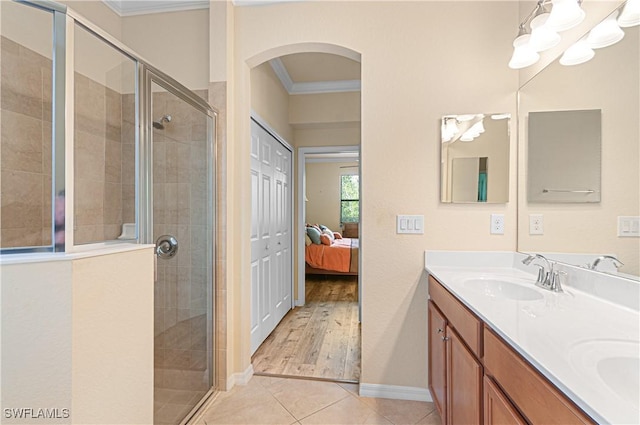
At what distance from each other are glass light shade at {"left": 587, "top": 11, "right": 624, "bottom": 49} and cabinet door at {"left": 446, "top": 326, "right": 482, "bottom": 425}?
54.1 inches

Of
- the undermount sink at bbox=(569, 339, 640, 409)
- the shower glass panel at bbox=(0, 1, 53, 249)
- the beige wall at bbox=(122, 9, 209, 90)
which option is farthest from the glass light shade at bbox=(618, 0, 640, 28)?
the shower glass panel at bbox=(0, 1, 53, 249)

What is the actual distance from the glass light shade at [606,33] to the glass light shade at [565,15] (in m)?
0.10

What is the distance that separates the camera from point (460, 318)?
4.23 ft

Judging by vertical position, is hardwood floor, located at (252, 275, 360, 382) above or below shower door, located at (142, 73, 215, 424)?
below

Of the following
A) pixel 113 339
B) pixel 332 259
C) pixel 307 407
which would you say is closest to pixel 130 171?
pixel 113 339

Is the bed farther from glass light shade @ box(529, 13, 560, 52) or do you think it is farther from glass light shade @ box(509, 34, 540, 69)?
glass light shade @ box(529, 13, 560, 52)

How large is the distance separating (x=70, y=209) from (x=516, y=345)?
4.66 ft

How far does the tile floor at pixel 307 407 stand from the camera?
178cm

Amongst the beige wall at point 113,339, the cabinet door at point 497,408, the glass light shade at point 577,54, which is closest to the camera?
the cabinet door at point 497,408

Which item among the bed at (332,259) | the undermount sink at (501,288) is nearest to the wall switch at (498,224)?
the undermount sink at (501,288)

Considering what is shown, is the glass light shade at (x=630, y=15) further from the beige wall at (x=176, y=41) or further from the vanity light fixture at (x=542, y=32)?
the beige wall at (x=176, y=41)

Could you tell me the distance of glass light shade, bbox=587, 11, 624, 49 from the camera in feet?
4.03

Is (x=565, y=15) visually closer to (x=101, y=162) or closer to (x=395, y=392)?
(x=395, y=392)

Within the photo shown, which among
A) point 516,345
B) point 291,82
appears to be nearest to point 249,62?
point 291,82
